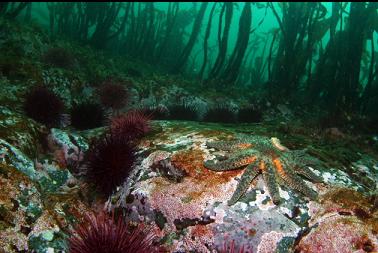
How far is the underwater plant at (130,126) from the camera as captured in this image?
554 cm

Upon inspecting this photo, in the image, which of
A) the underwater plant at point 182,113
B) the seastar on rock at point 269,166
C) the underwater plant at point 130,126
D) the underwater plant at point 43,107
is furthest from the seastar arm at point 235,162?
the underwater plant at point 182,113

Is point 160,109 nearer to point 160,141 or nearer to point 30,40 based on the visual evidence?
point 160,141

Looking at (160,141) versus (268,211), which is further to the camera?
(160,141)

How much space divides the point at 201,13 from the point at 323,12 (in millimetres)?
5423

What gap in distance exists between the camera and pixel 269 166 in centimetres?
415

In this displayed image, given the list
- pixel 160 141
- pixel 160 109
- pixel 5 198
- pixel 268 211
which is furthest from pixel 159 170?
pixel 160 109

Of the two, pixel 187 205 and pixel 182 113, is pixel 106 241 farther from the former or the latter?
pixel 182 113

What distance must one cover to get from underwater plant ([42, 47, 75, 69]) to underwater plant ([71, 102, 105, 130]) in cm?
356

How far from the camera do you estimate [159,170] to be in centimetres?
476

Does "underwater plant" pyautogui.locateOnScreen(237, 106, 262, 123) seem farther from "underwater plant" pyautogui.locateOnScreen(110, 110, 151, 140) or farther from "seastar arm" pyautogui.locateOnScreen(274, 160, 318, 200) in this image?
"seastar arm" pyautogui.locateOnScreen(274, 160, 318, 200)

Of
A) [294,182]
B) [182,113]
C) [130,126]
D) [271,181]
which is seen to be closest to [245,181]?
[271,181]

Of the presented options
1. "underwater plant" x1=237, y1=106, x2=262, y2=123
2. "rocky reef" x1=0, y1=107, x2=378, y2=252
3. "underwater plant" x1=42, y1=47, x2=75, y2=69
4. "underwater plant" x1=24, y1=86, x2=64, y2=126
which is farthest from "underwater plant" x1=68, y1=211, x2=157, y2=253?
"underwater plant" x1=42, y1=47, x2=75, y2=69

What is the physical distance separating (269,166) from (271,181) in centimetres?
22

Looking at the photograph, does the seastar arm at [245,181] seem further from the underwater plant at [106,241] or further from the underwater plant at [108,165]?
the underwater plant at [108,165]
